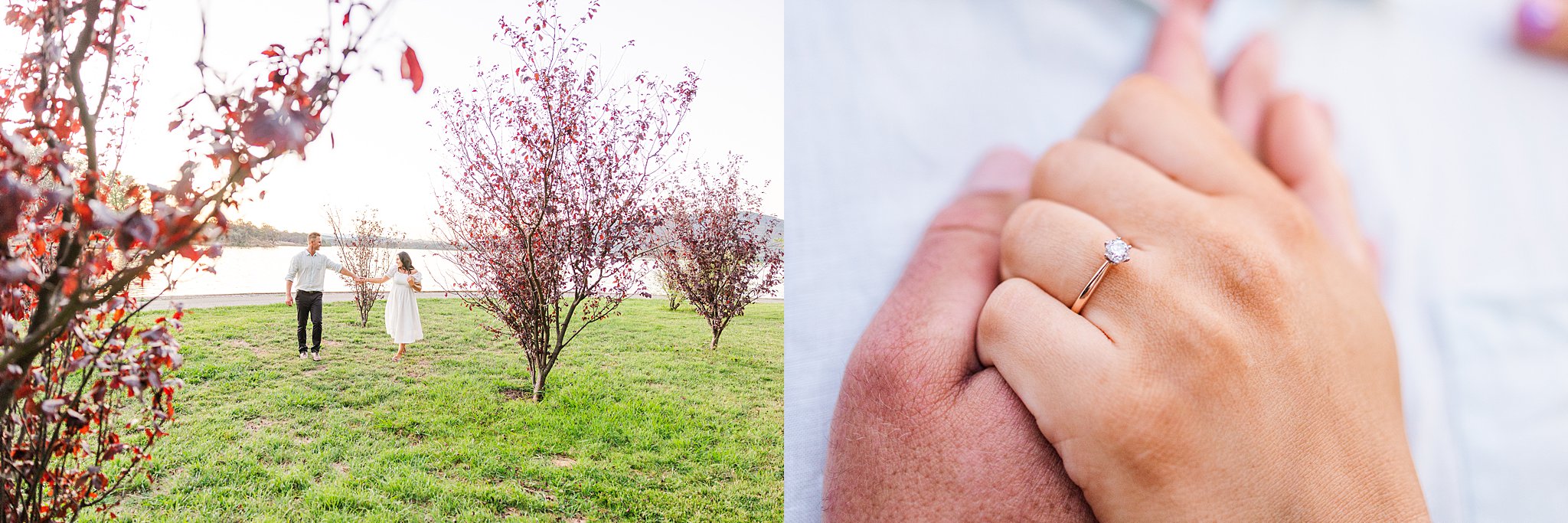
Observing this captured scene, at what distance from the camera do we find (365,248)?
20.0 feet

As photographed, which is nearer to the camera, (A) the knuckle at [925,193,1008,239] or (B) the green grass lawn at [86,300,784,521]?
(A) the knuckle at [925,193,1008,239]

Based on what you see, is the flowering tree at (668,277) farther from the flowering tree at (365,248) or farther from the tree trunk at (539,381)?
the flowering tree at (365,248)

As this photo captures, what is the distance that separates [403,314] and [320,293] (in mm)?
517

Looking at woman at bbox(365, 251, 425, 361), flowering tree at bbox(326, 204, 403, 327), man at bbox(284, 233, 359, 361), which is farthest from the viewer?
flowering tree at bbox(326, 204, 403, 327)

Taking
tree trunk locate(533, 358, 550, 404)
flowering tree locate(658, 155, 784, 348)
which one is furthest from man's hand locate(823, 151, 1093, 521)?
flowering tree locate(658, 155, 784, 348)

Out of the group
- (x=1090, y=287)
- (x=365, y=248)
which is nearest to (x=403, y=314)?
(x=365, y=248)

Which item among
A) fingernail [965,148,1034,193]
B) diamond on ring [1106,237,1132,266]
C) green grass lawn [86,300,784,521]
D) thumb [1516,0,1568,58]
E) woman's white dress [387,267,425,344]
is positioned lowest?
green grass lawn [86,300,784,521]

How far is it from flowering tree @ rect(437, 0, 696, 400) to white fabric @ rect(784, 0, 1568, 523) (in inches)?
135

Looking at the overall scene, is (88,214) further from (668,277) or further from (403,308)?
(668,277)

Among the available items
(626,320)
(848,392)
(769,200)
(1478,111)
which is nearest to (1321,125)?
(1478,111)

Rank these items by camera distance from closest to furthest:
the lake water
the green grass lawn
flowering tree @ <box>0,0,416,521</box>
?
flowering tree @ <box>0,0,416,521</box> → the green grass lawn → the lake water

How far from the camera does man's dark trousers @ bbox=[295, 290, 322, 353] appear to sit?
14.5 ft

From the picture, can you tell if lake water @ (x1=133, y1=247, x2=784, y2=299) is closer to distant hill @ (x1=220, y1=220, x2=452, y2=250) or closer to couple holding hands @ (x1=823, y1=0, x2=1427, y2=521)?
distant hill @ (x1=220, y1=220, x2=452, y2=250)

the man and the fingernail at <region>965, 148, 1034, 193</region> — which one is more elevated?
the fingernail at <region>965, 148, 1034, 193</region>
